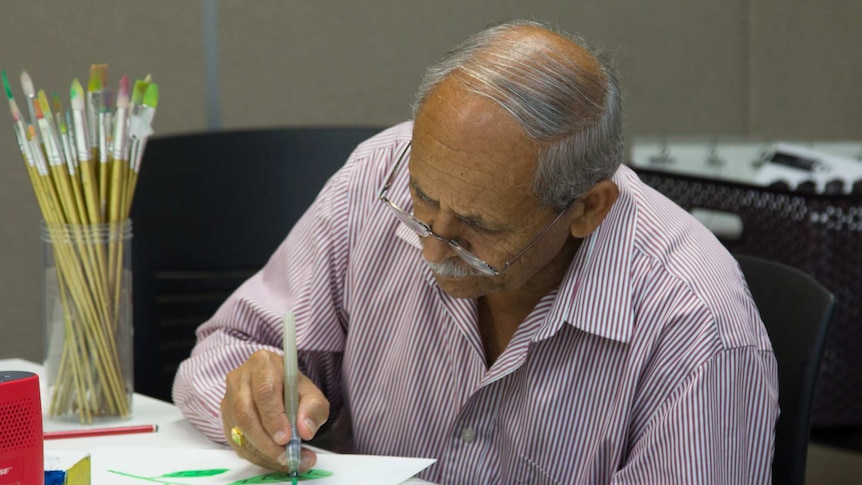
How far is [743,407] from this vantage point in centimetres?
126

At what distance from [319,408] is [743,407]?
0.47 meters

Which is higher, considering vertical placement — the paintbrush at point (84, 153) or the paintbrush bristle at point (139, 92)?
the paintbrush bristle at point (139, 92)

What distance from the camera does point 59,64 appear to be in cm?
239

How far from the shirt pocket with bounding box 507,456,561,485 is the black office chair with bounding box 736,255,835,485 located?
0.87 feet


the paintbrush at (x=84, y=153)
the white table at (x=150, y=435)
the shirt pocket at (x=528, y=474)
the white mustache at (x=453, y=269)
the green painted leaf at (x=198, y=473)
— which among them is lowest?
the shirt pocket at (x=528, y=474)

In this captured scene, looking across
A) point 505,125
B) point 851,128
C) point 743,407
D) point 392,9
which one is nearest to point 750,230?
point 743,407

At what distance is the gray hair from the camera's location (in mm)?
1224

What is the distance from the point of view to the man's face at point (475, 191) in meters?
1.22

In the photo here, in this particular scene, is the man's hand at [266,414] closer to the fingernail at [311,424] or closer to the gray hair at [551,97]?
the fingernail at [311,424]

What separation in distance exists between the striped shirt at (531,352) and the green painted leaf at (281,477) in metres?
0.16

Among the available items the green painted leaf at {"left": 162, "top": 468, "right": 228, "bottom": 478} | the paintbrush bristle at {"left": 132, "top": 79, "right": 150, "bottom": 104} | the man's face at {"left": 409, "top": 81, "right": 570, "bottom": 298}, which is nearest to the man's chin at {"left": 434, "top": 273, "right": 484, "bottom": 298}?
the man's face at {"left": 409, "top": 81, "right": 570, "bottom": 298}

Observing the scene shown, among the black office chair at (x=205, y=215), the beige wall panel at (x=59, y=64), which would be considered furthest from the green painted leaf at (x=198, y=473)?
the beige wall panel at (x=59, y=64)

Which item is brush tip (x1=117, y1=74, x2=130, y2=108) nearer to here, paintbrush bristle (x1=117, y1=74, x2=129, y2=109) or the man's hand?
paintbrush bristle (x1=117, y1=74, x2=129, y2=109)

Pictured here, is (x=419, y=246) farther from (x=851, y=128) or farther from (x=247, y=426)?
(x=851, y=128)
